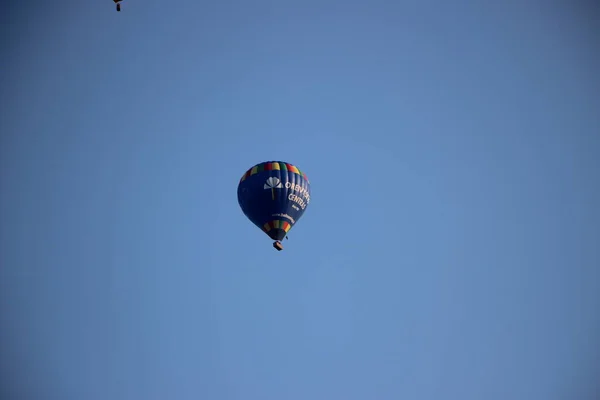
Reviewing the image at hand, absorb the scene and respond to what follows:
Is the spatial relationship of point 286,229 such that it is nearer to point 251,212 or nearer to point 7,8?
point 251,212

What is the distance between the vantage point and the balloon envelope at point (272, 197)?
22281 millimetres

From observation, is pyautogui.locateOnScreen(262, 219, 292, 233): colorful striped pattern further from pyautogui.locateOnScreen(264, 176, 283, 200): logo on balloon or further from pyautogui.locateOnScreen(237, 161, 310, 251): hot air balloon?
pyautogui.locateOnScreen(264, 176, 283, 200): logo on balloon

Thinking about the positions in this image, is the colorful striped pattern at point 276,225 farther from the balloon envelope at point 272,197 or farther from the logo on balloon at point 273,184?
the logo on balloon at point 273,184

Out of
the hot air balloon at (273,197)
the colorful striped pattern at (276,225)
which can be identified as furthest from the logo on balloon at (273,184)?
the colorful striped pattern at (276,225)

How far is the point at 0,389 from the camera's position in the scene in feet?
228

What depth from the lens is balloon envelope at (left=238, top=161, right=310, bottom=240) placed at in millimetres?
22281

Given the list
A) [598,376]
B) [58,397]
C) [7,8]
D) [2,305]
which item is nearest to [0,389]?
[2,305]

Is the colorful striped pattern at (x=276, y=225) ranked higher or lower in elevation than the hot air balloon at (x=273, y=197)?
lower

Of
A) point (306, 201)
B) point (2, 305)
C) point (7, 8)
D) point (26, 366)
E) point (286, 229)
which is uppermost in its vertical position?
point (7, 8)

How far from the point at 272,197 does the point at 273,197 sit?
0.14 ft

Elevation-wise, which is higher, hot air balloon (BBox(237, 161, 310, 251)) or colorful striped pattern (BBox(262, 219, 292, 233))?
hot air balloon (BBox(237, 161, 310, 251))

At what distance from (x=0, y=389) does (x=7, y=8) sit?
142m

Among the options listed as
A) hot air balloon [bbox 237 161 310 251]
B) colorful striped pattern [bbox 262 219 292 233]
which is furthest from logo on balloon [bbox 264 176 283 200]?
colorful striped pattern [bbox 262 219 292 233]

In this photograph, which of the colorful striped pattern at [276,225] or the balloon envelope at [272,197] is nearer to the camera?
the balloon envelope at [272,197]
